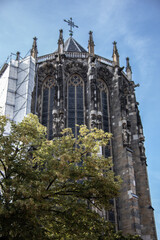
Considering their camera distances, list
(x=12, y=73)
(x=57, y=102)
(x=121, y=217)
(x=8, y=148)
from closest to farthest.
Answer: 1. (x=8, y=148)
2. (x=121, y=217)
3. (x=57, y=102)
4. (x=12, y=73)

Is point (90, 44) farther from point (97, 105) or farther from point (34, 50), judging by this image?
point (97, 105)

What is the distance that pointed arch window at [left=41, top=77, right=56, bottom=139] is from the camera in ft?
90.9

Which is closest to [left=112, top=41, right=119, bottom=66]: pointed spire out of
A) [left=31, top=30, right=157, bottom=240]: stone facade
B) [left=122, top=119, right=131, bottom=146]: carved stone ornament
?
[left=31, top=30, right=157, bottom=240]: stone facade

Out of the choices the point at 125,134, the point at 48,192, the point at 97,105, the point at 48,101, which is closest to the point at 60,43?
the point at 48,101

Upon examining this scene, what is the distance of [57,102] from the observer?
26.6 meters

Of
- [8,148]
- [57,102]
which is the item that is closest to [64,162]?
[8,148]

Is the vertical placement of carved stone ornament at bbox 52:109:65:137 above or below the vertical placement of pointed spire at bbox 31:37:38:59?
below

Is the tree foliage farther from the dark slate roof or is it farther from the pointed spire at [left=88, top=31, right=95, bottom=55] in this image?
the dark slate roof

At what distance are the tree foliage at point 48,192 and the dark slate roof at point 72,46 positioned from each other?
73.9 feet

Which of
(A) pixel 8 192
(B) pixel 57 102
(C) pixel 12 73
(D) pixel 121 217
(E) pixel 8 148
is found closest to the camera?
(A) pixel 8 192

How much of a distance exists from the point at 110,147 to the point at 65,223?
1566 cm

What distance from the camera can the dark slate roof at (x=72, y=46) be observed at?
34.6 m

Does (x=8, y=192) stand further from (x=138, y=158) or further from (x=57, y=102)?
(x=138, y=158)

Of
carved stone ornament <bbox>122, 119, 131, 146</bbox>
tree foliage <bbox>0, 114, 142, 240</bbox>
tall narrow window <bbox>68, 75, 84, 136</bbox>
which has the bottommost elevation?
tree foliage <bbox>0, 114, 142, 240</bbox>
